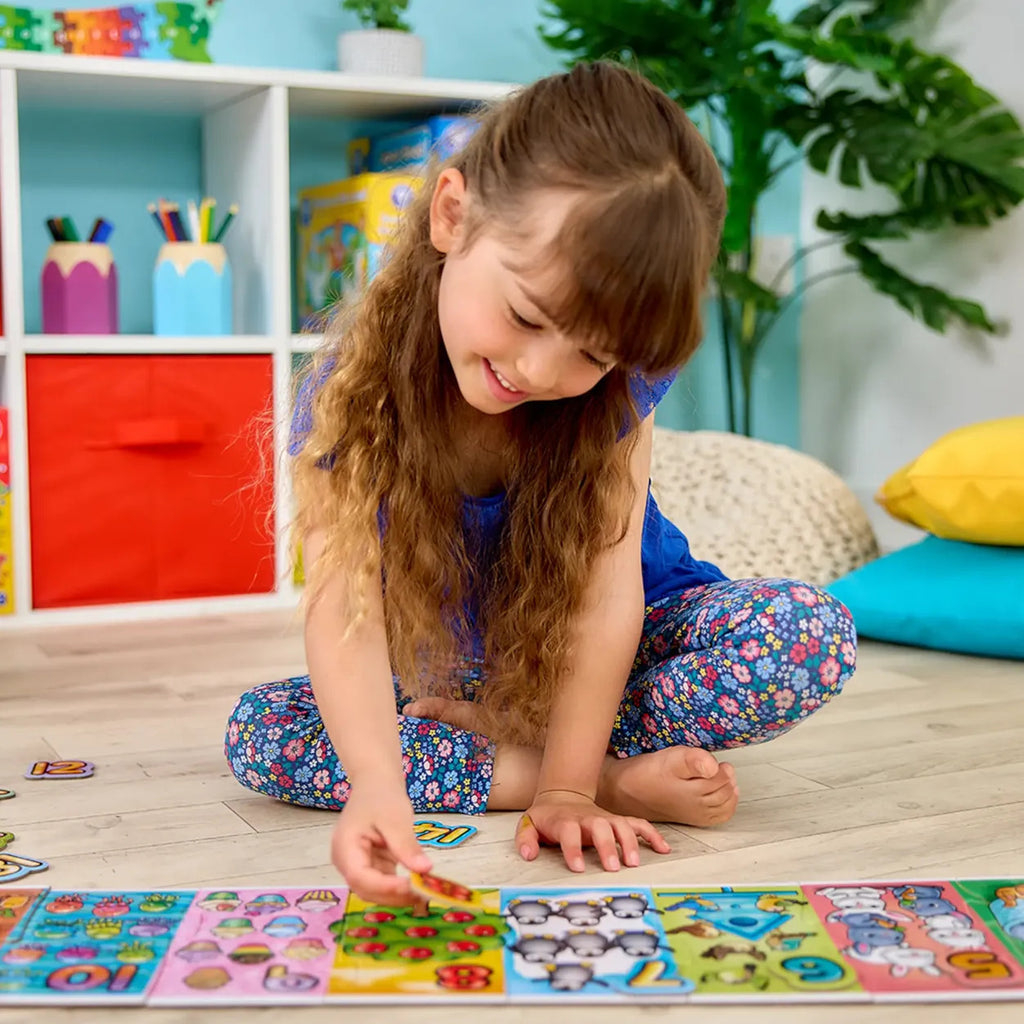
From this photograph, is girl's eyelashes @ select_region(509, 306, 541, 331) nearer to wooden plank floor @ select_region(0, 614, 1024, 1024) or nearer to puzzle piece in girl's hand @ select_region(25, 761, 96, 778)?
wooden plank floor @ select_region(0, 614, 1024, 1024)

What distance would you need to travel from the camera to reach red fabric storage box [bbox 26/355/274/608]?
1.85 m

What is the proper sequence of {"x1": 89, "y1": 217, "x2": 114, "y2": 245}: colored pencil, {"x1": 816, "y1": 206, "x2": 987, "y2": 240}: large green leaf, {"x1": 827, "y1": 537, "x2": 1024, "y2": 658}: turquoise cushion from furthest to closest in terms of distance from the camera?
1. {"x1": 816, "y1": 206, "x2": 987, "y2": 240}: large green leaf
2. {"x1": 89, "y1": 217, "x2": 114, "y2": 245}: colored pencil
3. {"x1": 827, "y1": 537, "x2": 1024, "y2": 658}: turquoise cushion

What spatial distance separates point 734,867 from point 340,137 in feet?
5.38

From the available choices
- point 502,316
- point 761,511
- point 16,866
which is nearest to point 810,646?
point 502,316

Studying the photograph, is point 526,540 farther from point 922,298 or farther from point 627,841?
point 922,298

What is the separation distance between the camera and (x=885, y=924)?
82 centimetres

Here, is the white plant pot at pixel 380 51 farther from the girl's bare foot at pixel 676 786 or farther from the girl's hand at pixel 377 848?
the girl's hand at pixel 377 848

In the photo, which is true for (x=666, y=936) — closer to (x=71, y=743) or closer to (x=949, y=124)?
(x=71, y=743)

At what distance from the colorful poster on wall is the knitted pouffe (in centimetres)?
92

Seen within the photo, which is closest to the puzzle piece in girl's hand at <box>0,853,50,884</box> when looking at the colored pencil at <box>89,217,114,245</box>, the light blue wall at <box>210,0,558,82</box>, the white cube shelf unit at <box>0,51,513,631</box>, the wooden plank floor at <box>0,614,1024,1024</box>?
Answer: the wooden plank floor at <box>0,614,1024,1024</box>

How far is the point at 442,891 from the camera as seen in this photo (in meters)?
0.77

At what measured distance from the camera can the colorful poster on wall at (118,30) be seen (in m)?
1.87

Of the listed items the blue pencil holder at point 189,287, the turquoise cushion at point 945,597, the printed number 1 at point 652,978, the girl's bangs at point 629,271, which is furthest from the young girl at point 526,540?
the blue pencil holder at point 189,287

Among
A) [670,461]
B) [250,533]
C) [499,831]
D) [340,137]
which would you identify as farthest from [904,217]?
[499,831]
